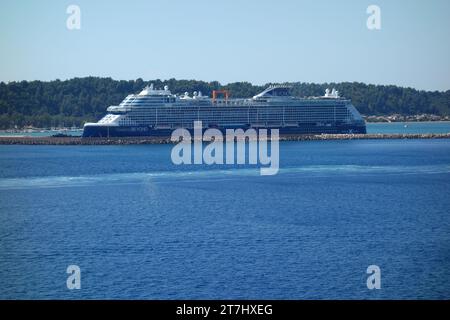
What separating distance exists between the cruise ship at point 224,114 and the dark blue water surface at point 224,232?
2796 cm

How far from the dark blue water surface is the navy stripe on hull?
25815 millimetres

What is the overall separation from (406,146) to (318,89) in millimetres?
83706

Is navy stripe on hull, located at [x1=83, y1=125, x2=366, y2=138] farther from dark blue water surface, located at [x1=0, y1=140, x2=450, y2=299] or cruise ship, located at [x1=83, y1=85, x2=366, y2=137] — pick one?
dark blue water surface, located at [x1=0, y1=140, x2=450, y2=299]

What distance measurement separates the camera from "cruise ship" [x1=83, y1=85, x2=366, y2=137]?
2680 inches

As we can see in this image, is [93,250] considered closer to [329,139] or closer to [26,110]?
[329,139]

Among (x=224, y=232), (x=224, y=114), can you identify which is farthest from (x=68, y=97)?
(x=224, y=232)

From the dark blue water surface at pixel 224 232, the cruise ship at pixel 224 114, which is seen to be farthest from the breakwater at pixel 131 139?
the dark blue water surface at pixel 224 232

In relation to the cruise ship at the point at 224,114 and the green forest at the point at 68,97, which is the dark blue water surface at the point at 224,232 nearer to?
the cruise ship at the point at 224,114

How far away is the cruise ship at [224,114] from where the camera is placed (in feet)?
223

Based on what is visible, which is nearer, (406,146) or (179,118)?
(406,146)

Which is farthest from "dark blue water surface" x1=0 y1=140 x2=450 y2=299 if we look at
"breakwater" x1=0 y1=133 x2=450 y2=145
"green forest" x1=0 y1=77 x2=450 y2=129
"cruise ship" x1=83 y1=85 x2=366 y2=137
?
"green forest" x1=0 y1=77 x2=450 y2=129

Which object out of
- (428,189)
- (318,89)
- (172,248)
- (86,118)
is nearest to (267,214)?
(172,248)

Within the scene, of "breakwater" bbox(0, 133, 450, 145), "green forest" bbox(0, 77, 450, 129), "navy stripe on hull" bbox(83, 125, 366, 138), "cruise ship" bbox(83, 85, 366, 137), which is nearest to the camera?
"breakwater" bbox(0, 133, 450, 145)
